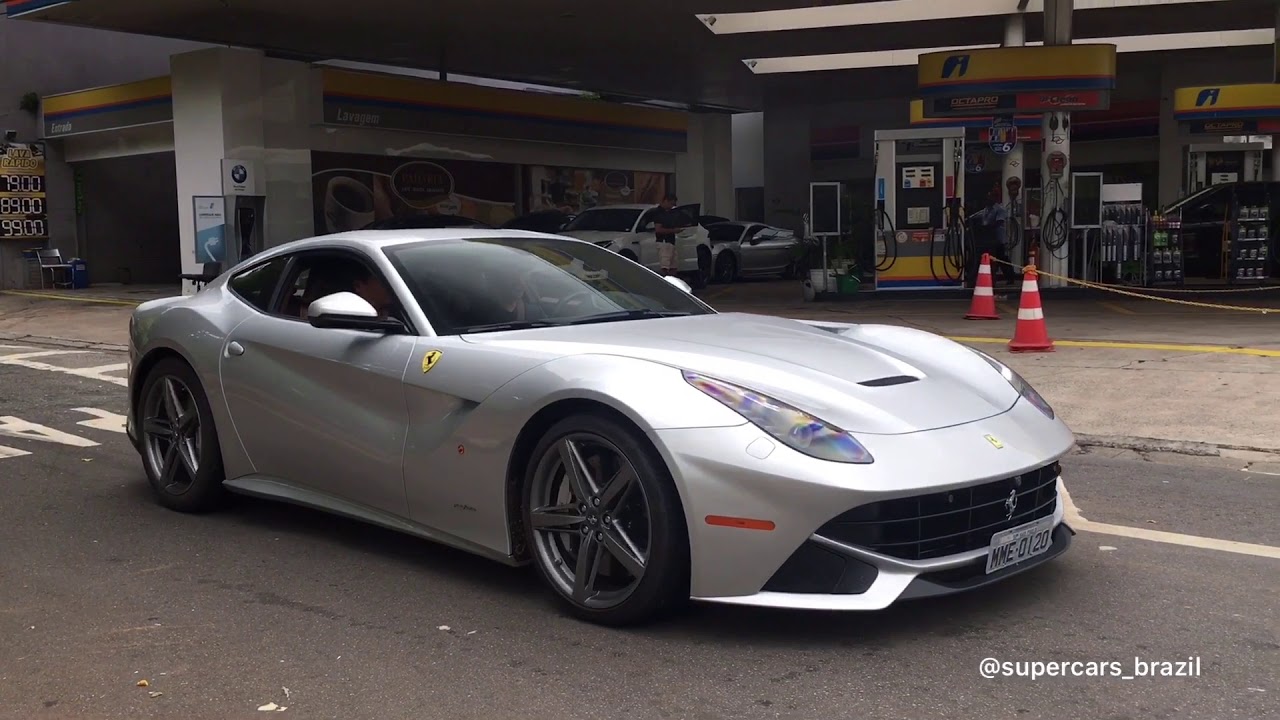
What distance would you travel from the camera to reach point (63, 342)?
15695 mm

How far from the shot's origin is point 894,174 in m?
19.3

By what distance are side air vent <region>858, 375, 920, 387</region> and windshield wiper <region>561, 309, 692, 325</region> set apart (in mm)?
1167

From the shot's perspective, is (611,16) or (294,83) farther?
(294,83)

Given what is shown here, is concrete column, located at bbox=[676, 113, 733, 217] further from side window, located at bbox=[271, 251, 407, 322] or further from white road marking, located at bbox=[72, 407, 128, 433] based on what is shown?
side window, located at bbox=[271, 251, 407, 322]

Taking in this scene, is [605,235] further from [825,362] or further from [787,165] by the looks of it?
[825,362]

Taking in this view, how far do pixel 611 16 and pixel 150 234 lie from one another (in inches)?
559

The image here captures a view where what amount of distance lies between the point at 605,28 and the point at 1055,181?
27.9ft

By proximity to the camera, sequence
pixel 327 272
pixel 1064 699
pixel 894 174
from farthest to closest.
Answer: pixel 894 174 → pixel 327 272 → pixel 1064 699

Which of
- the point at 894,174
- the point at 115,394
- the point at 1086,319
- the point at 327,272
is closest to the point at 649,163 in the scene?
the point at 894,174

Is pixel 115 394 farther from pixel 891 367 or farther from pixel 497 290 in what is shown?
pixel 891 367

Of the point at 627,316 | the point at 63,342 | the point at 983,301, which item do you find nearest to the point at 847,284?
the point at 983,301

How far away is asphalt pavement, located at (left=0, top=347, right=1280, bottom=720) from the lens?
354 cm

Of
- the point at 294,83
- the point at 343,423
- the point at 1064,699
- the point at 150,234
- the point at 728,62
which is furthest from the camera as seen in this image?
the point at 150,234

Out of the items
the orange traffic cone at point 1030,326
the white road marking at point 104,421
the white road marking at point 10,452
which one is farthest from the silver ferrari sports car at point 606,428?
the orange traffic cone at point 1030,326
